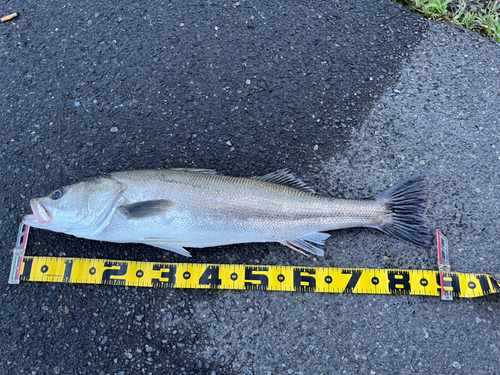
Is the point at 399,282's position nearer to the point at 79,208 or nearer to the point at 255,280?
the point at 255,280

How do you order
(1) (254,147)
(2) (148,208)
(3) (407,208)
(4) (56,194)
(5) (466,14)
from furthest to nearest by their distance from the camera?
1. (5) (466,14)
2. (1) (254,147)
3. (3) (407,208)
4. (4) (56,194)
5. (2) (148,208)

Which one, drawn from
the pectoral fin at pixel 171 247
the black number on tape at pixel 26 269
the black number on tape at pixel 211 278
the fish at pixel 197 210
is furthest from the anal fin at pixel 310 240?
the black number on tape at pixel 26 269

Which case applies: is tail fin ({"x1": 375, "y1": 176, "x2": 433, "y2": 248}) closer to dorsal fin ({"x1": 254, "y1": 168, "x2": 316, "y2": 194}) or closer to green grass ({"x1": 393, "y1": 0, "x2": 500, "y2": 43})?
dorsal fin ({"x1": 254, "y1": 168, "x2": 316, "y2": 194})

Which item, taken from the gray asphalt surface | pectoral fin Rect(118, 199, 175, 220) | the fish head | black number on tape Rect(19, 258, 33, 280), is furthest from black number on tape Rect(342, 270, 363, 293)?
black number on tape Rect(19, 258, 33, 280)

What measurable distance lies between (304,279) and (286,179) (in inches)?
38.8

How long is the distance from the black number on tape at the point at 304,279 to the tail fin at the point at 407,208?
821mm

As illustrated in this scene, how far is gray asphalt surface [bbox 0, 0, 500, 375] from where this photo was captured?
3012 millimetres

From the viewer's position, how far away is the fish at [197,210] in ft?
9.35

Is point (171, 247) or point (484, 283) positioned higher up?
point (171, 247)

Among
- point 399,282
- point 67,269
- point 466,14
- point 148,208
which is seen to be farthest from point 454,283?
point 67,269

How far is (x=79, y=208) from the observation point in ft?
9.53

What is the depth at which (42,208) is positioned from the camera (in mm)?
2879

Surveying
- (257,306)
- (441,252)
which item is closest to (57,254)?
(257,306)

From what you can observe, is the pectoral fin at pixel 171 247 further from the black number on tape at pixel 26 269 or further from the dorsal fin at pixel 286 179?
the black number on tape at pixel 26 269
